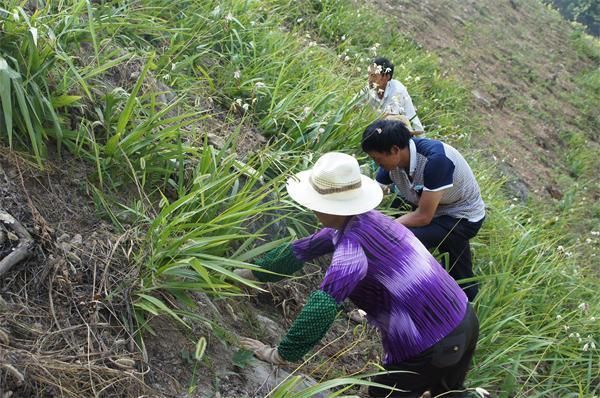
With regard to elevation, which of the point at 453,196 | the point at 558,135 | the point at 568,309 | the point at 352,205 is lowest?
the point at 558,135

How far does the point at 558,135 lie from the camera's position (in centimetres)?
1015

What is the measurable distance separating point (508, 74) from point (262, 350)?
1000cm

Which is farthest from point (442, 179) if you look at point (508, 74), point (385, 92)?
point (508, 74)

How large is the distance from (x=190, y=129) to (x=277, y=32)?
210 centimetres

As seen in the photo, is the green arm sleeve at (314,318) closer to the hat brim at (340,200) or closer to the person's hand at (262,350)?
the person's hand at (262,350)

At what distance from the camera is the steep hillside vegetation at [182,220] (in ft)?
7.45

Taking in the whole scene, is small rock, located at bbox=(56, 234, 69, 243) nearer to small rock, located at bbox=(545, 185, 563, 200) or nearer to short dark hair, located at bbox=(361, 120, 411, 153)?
short dark hair, located at bbox=(361, 120, 411, 153)

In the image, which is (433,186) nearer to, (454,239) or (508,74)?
(454,239)

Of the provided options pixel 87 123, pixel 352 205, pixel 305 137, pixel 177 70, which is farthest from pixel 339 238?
pixel 177 70

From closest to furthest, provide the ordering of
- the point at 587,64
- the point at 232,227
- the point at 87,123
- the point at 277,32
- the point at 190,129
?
1. the point at 232,227
2. the point at 87,123
3. the point at 190,129
4. the point at 277,32
5. the point at 587,64

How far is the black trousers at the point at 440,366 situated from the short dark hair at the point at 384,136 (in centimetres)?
90

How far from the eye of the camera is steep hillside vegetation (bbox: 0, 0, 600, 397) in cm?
227

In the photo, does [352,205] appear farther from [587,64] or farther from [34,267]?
[587,64]

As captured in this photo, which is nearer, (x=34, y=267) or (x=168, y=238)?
(x=34, y=267)
